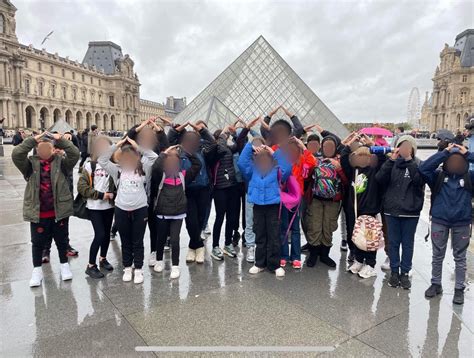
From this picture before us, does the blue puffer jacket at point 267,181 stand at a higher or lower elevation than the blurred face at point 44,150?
lower

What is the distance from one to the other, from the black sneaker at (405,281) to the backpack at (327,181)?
116 centimetres

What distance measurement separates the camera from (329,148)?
4285mm

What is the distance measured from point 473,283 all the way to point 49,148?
4896mm

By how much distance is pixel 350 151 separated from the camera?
4.24 meters

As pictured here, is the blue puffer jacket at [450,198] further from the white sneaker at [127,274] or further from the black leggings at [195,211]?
the white sneaker at [127,274]

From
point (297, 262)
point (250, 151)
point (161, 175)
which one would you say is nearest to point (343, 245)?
point (297, 262)

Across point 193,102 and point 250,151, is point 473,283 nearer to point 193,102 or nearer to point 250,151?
point 250,151

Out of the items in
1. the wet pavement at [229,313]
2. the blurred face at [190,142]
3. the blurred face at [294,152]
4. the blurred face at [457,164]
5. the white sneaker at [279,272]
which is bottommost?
the wet pavement at [229,313]

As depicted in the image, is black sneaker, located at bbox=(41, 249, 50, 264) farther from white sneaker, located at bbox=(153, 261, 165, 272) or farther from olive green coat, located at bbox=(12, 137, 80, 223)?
white sneaker, located at bbox=(153, 261, 165, 272)

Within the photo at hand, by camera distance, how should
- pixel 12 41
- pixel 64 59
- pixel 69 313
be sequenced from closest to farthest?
pixel 69 313 → pixel 12 41 → pixel 64 59

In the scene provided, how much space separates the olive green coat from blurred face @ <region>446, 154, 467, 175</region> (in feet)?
13.0

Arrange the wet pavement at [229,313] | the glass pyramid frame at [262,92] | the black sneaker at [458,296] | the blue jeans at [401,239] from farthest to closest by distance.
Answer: the glass pyramid frame at [262,92] < the blue jeans at [401,239] < the black sneaker at [458,296] < the wet pavement at [229,313]

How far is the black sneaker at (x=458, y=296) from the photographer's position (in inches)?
129

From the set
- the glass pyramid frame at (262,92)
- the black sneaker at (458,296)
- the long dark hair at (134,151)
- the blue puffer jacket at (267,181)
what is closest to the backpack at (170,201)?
the long dark hair at (134,151)
